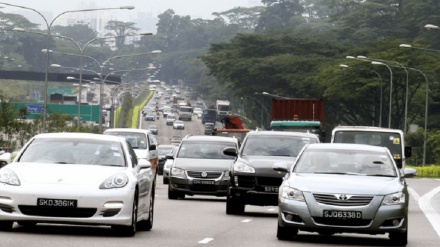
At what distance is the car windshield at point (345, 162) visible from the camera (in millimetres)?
20359

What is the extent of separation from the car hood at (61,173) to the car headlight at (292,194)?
214 cm

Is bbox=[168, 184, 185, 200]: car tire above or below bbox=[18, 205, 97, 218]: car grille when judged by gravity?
below

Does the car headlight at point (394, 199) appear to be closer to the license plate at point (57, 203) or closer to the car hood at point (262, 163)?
the license plate at point (57, 203)

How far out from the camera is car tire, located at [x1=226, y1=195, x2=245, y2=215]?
26.8 m

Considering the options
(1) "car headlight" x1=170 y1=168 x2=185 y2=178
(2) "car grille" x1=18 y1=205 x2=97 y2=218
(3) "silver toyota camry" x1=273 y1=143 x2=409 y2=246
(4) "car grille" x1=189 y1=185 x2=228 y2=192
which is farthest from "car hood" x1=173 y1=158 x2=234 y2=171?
(2) "car grille" x1=18 y1=205 x2=97 y2=218

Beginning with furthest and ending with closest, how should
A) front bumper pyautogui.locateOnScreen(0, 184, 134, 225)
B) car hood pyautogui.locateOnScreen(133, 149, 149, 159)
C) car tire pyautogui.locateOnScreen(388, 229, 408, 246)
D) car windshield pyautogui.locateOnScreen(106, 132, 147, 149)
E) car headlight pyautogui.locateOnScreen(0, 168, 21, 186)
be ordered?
car windshield pyautogui.locateOnScreen(106, 132, 147, 149)
car hood pyautogui.locateOnScreen(133, 149, 149, 159)
car tire pyautogui.locateOnScreen(388, 229, 408, 246)
car headlight pyautogui.locateOnScreen(0, 168, 21, 186)
front bumper pyautogui.locateOnScreen(0, 184, 134, 225)

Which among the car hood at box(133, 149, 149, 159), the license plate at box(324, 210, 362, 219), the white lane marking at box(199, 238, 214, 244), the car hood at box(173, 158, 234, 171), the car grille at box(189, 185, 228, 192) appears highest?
the license plate at box(324, 210, 362, 219)

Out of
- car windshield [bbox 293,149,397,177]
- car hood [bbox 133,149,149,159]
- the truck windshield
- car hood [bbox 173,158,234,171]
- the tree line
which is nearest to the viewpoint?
car windshield [bbox 293,149,397,177]

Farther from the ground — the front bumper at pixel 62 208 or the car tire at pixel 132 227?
the front bumper at pixel 62 208

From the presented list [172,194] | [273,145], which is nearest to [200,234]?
[273,145]

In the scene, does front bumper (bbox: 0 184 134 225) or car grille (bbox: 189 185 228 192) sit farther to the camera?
car grille (bbox: 189 185 228 192)

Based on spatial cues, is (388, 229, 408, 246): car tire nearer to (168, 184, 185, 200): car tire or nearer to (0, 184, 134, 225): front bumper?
(0, 184, 134, 225): front bumper

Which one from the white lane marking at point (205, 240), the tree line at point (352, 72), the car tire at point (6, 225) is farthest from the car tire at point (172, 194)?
the tree line at point (352, 72)

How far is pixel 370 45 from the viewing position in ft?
374
